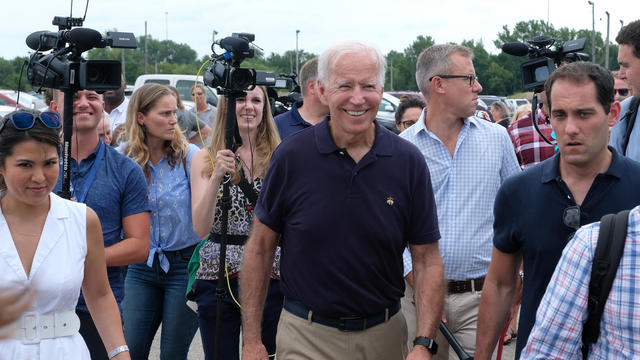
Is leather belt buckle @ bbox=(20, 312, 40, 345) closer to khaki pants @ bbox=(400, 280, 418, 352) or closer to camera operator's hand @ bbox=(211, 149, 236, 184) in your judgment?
camera operator's hand @ bbox=(211, 149, 236, 184)

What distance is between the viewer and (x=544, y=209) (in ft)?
10.5

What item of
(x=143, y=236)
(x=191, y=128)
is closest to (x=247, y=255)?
(x=143, y=236)

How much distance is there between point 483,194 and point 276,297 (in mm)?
1295

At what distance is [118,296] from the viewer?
437cm

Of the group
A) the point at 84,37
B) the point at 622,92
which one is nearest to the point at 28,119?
the point at 84,37

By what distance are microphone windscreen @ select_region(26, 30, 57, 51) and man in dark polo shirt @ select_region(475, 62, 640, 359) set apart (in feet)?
9.19

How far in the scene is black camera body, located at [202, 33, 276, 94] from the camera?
462 cm

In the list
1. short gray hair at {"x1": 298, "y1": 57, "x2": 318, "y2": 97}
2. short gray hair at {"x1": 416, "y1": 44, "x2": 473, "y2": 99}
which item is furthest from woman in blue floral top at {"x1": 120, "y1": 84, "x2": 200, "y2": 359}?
short gray hair at {"x1": 416, "y1": 44, "x2": 473, "y2": 99}

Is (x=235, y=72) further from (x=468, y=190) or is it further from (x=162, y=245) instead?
Result: (x=468, y=190)

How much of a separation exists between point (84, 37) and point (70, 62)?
16cm

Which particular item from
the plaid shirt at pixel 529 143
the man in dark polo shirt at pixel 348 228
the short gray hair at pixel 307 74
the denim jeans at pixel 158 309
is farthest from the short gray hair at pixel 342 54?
the plaid shirt at pixel 529 143

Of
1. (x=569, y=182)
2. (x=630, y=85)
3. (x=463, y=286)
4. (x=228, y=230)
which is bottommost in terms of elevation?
(x=463, y=286)

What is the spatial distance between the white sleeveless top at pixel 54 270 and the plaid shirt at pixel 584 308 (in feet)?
6.03

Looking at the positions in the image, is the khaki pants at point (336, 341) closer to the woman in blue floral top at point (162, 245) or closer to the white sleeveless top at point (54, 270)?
the white sleeveless top at point (54, 270)
